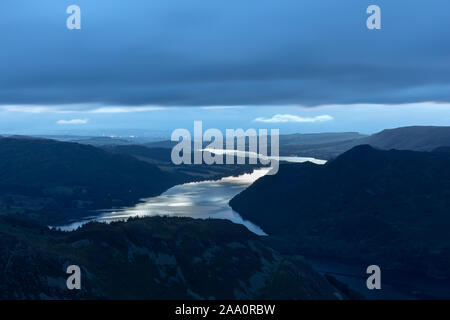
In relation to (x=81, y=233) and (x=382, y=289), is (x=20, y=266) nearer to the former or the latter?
(x=81, y=233)

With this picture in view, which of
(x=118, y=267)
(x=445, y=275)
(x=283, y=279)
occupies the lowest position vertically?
(x=445, y=275)
